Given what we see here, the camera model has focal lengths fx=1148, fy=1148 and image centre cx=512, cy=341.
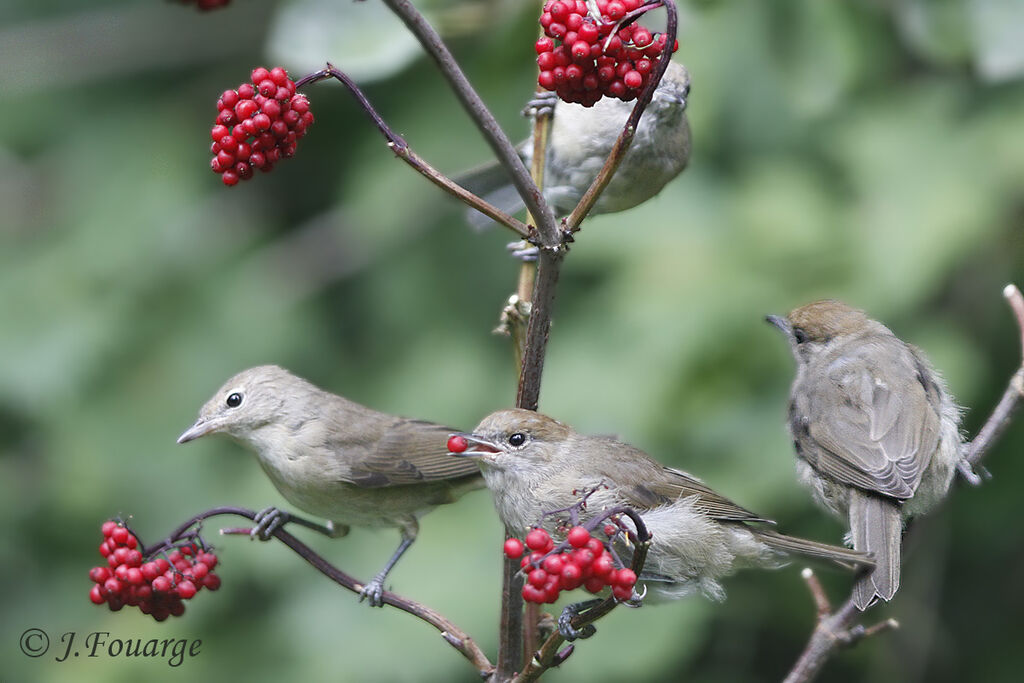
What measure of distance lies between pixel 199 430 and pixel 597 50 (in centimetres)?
242

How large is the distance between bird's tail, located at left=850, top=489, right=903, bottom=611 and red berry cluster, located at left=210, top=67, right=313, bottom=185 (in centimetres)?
206

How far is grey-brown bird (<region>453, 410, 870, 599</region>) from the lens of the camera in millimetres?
3453

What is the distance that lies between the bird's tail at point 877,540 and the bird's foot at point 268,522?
1691mm

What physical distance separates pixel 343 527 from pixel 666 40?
262cm

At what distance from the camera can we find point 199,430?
413 cm

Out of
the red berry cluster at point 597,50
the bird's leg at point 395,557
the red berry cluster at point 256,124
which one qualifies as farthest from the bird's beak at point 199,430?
the red berry cluster at point 597,50

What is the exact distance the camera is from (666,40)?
2227 mm

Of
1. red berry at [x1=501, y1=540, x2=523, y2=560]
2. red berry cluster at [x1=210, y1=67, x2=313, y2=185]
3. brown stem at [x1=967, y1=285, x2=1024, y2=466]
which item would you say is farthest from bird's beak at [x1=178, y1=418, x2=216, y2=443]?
brown stem at [x1=967, y1=285, x2=1024, y2=466]

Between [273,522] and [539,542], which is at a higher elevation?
[539,542]

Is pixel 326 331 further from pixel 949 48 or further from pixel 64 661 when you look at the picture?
pixel 949 48

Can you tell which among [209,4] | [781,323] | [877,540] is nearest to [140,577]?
[209,4]

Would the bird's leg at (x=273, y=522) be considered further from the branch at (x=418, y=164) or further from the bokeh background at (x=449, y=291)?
the bokeh background at (x=449, y=291)

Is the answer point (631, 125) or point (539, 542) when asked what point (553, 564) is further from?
point (631, 125)

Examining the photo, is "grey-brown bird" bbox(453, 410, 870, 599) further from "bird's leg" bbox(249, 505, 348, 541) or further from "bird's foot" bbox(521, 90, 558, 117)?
"bird's foot" bbox(521, 90, 558, 117)
